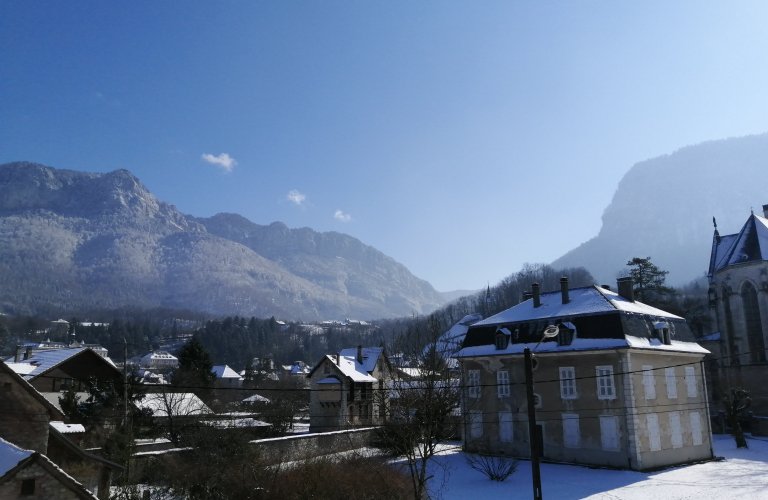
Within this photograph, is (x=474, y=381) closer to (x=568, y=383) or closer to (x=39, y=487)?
(x=568, y=383)

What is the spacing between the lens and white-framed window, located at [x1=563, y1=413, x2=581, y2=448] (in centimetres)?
3241

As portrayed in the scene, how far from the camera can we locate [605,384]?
1251 inches

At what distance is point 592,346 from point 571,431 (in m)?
5.24

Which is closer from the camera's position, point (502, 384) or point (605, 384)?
point (605, 384)

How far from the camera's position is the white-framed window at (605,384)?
31.5 m

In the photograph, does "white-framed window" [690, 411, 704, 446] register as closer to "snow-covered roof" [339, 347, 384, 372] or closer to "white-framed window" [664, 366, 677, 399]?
"white-framed window" [664, 366, 677, 399]

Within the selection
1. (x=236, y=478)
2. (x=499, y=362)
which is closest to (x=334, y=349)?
(x=499, y=362)

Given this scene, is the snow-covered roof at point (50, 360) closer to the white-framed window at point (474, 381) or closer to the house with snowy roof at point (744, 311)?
the white-framed window at point (474, 381)

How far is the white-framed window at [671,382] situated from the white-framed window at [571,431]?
612 centimetres

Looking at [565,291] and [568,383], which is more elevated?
[565,291]

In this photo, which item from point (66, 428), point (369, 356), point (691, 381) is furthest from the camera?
point (369, 356)

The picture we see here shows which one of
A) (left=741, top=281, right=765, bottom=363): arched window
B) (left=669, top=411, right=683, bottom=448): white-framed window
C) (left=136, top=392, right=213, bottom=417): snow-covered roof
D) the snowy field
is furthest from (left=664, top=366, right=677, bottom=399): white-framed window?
(left=136, top=392, right=213, bottom=417): snow-covered roof

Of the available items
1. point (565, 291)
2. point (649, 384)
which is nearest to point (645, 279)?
point (565, 291)

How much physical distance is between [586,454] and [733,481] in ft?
23.4
